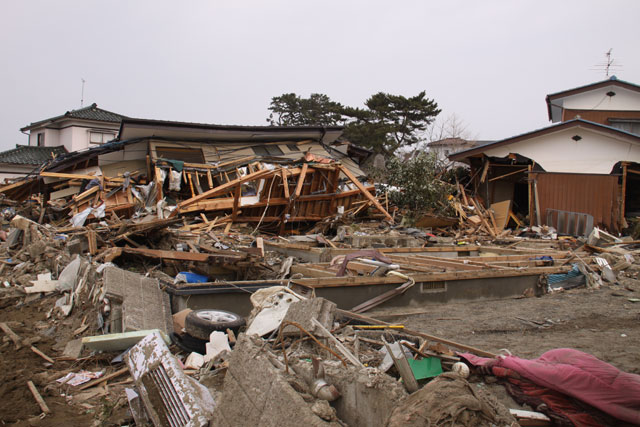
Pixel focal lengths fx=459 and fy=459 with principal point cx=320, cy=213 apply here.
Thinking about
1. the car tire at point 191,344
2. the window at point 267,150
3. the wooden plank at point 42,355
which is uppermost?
the window at point 267,150

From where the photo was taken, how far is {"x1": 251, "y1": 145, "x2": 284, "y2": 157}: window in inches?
693

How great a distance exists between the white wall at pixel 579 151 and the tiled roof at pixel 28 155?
25.2 meters

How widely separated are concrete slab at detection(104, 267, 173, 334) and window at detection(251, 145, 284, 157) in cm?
1144

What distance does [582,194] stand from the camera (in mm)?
16172

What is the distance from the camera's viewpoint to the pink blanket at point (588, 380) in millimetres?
2926

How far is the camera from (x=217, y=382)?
165 inches

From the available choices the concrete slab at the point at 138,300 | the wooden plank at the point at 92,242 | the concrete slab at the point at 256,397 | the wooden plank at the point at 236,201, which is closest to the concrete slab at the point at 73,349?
the concrete slab at the point at 138,300

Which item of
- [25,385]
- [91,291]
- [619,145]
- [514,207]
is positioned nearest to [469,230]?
[514,207]

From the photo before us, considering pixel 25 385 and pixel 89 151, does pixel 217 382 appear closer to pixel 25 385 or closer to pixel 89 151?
pixel 25 385

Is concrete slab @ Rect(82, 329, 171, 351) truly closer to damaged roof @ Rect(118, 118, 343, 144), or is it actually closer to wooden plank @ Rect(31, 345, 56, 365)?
wooden plank @ Rect(31, 345, 56, 365)

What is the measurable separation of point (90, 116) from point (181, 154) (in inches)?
689

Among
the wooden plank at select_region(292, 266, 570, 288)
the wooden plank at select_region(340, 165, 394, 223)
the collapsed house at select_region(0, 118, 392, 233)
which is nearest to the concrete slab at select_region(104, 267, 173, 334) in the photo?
the wooden plank at select_region(292, 266, 570, 288)

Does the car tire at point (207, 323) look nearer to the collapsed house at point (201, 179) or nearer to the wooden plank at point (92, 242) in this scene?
the wooden plank at point (92, 242)

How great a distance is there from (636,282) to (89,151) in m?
15.7
